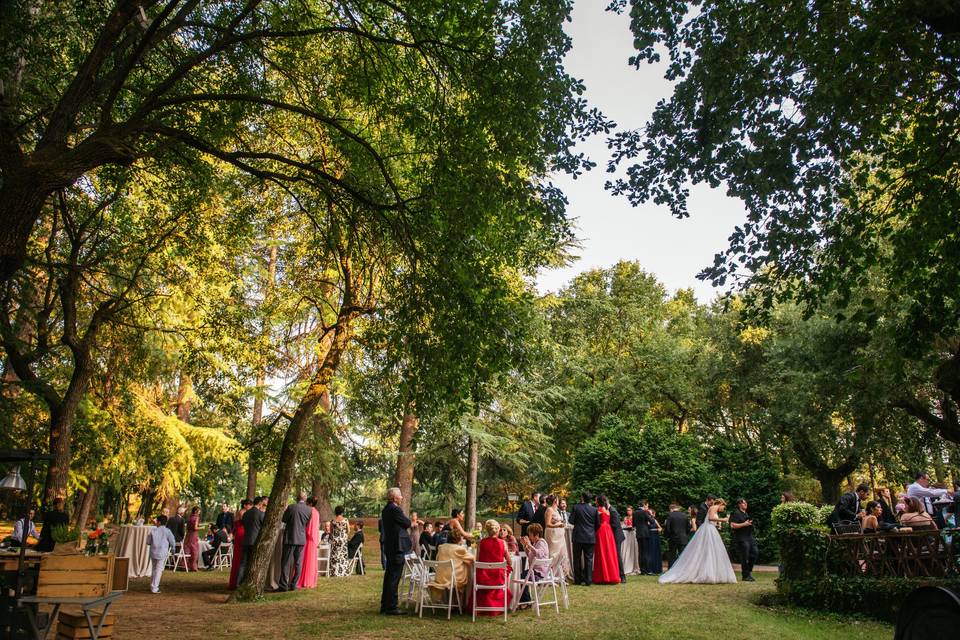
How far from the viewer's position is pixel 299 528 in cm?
1487

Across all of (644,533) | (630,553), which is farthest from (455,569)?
(630,553)

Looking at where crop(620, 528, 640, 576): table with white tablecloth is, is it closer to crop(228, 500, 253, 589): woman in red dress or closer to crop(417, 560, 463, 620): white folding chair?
crop(417, 560, 463, 620): white folding chair

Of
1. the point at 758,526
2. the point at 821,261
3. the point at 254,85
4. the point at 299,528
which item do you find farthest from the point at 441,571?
the point at 758,526

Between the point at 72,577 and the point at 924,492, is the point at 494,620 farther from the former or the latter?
the point at 924,492

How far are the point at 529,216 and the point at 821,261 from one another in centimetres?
410

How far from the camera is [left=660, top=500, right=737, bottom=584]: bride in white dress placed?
53.2ft

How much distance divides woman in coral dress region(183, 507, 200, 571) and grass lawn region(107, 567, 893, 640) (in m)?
7.13

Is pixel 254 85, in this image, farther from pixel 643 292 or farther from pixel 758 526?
pixel 643 292

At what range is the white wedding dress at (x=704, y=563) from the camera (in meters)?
16.2

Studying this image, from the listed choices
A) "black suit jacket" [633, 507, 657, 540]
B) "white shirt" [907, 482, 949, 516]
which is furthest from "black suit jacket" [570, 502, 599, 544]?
"white shirt" [907, 482, 949, 516]

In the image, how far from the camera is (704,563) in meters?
16.4

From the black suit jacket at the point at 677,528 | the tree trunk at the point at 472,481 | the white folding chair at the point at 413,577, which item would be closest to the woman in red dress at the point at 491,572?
the white folding chair at the point at 413,577

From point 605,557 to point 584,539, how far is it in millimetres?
1044

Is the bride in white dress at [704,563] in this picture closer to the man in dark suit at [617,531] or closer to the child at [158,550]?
the man in dark suit at [617,531]
